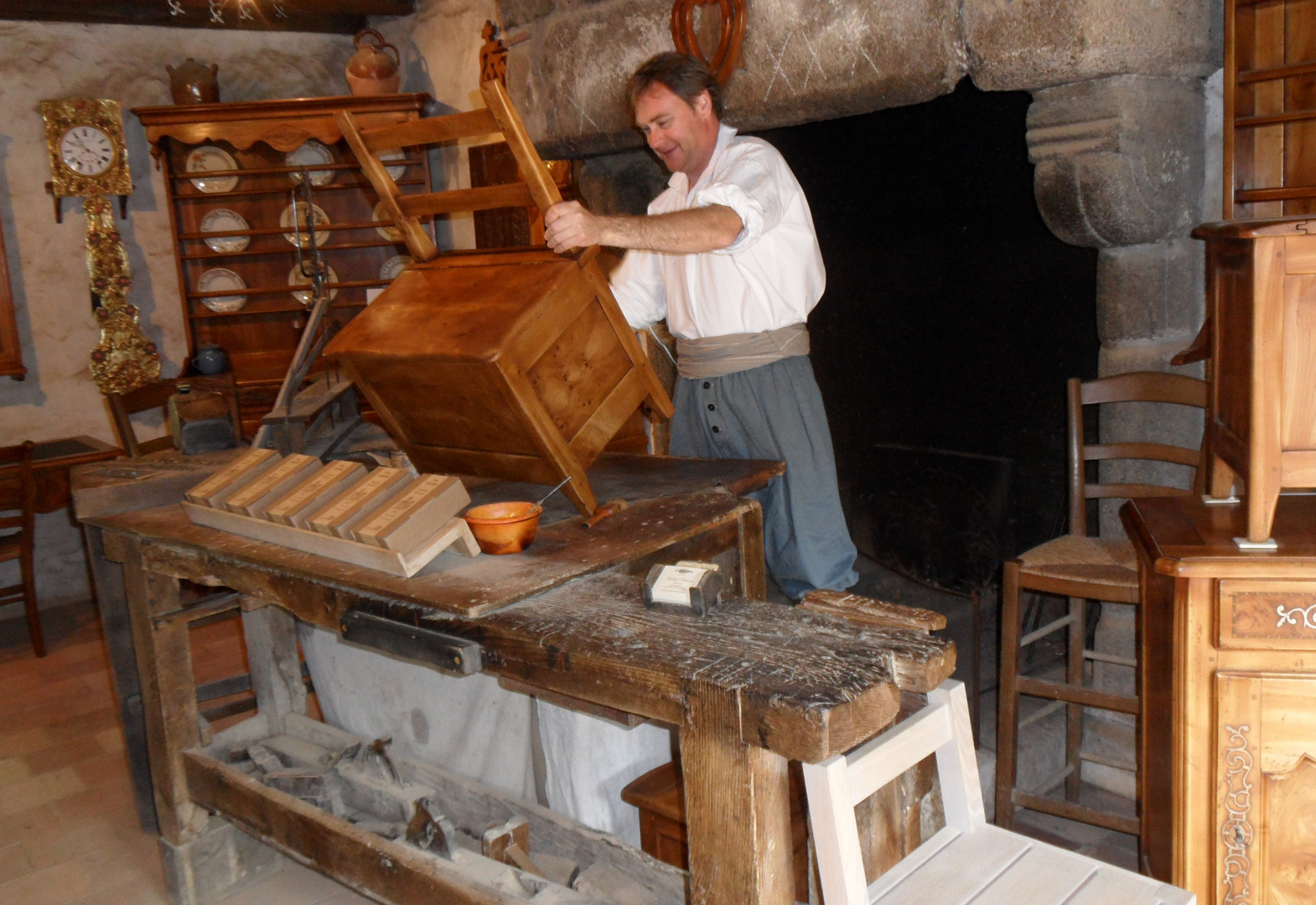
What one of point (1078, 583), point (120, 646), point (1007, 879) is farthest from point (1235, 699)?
point (120, 646)

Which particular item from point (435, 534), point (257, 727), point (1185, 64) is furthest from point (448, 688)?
point (1185, 64)

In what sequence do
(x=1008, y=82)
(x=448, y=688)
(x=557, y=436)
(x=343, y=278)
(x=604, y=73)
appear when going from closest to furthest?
(x=557, y=436)
(x=448, y=688)
(x=1008, y=82)
(x=604, y=73)
(x=343, y=278)

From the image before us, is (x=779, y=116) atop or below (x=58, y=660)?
atop

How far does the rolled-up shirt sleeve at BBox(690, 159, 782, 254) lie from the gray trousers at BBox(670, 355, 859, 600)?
0.35 metres

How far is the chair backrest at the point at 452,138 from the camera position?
6.32 ft

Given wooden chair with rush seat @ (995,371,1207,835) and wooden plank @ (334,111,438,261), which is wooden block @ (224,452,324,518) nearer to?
wooden plank @ (334,111,438,261)

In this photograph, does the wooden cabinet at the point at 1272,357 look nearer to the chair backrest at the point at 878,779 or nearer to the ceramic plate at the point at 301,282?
the chair backrest at the point at 878,779

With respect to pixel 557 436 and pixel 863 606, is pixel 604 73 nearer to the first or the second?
pixel 557 436

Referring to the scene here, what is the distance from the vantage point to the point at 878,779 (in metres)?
1.48

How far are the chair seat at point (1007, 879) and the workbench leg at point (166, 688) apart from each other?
1.74m

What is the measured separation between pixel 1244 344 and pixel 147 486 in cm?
233

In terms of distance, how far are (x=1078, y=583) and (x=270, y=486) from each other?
1836 mm

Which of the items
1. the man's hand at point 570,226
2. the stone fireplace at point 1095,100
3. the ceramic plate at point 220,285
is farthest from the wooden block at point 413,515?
the ceramic plate at point 220,285

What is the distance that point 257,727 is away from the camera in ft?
9.24
